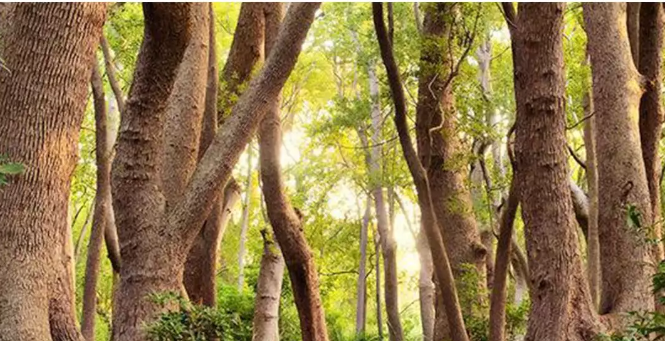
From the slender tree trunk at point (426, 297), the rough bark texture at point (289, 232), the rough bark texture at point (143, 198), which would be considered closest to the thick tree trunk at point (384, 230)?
the slender tree trunk at point (426, 297)

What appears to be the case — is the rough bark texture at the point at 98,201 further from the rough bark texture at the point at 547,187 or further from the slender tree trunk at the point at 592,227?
the rough bark texture at the point at 547,187

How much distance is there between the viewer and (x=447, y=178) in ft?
37.9

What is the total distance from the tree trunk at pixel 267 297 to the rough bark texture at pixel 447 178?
Answer: 2.02 m

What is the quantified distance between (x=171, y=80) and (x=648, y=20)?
4558 mm

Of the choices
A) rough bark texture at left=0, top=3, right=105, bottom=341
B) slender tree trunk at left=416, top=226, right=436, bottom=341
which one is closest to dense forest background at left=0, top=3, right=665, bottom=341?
rough bark texture at left=0, top=3, right=105, bottom=341

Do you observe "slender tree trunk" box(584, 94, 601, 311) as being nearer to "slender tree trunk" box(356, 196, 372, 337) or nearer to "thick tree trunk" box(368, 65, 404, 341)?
"thick tree trunk" box(368, 65, 404, 341)

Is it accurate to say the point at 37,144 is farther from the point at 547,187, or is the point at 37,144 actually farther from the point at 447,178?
the point at 447,178

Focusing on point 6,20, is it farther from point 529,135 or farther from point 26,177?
point 529,135

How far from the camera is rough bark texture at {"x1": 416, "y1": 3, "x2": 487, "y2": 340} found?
10891 mm

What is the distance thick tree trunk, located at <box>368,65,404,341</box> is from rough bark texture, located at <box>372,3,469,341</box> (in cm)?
699

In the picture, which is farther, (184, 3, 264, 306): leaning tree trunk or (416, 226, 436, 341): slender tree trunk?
(416, 226, 436, 341): slender tree trunk

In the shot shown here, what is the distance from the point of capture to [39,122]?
551 cm

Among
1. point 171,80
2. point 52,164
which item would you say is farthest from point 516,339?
point 52,164

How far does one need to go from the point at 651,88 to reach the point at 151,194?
14.8 feet
